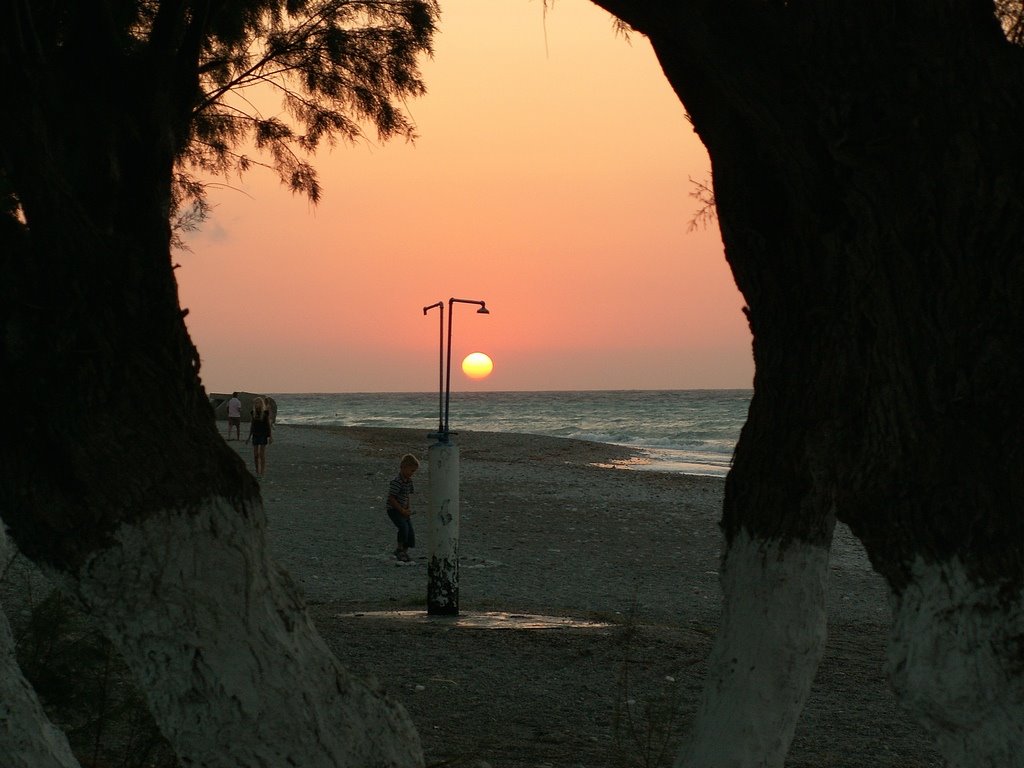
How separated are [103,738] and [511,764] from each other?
89.6 inches

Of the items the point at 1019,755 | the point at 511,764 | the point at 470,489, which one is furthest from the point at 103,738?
the point at 470,489

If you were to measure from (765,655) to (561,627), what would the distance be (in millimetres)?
5620

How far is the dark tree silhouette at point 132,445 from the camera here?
11.0ft

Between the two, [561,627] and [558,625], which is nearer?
[561,627]

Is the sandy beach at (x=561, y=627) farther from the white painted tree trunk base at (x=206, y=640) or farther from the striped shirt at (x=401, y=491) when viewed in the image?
the white painted tree trunk base at (x=206, y=640)

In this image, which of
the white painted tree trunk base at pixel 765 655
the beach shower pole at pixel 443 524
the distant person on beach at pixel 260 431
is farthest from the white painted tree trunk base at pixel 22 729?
the distant person on beach at pixel 260 431

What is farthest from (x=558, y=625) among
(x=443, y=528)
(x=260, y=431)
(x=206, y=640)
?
(x=260, y=431)

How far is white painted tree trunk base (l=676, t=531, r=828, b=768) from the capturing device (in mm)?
3986

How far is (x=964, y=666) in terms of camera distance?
3.47 m

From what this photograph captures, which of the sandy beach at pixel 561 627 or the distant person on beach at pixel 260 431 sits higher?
the distant person on beach at pixel 260 431

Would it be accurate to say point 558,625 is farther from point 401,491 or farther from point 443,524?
point 401,491

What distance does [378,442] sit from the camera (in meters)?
52.4

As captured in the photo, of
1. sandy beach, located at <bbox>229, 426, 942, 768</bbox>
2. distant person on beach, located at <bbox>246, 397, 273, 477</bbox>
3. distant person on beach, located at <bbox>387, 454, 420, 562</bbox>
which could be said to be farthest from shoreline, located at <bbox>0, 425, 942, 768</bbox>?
distant person on beach, located at <bbox>246, 397, 273, 477</bbox>

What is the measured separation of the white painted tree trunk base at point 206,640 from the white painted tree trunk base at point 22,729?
0.86 meters
